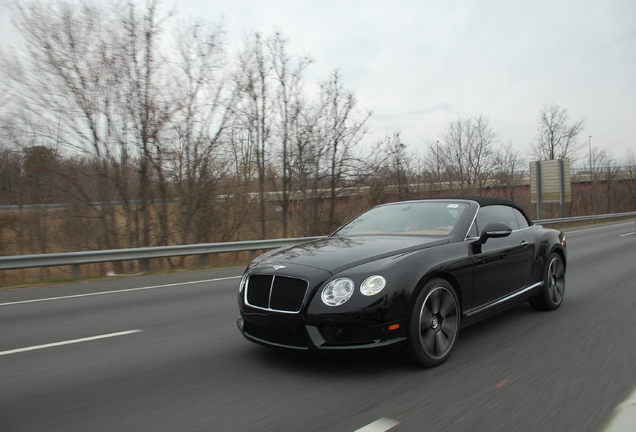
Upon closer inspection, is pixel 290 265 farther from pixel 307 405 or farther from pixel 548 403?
pixel 548 403

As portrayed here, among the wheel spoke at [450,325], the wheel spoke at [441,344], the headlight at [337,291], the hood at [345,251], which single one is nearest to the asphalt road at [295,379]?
the wheel spoke at [441,344]

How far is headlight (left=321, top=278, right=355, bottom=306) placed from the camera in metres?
3.82

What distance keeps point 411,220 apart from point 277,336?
218 centimetres

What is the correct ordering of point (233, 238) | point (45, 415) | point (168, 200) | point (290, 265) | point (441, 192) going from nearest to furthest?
point (45, 415), point (290, 265), point (168, 200), point (233, 238), point (441, 192)

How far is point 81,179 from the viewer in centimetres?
1569

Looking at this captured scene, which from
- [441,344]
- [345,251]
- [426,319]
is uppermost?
[345,251]

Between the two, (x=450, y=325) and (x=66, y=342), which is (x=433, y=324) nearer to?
(x=450, y=325)

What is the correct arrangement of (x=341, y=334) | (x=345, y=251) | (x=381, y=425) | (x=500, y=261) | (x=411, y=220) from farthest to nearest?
1. (x=411, y=220)
2. (x=500, y=261)
3. (x=345, y=251)
4. (x=341, y=334)
5. (x=381, y=425)

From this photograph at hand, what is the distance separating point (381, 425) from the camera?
3.03 m

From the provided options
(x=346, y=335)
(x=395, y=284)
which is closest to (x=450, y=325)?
(x=395, y=284)

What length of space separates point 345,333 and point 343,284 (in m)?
0.39

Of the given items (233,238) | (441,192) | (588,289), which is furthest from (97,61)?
(441,192)

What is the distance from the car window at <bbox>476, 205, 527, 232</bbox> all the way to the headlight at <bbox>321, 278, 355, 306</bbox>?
2.06 meters

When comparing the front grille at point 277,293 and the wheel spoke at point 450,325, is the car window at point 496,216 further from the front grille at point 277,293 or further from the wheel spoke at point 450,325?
the front grille at point 277,293
